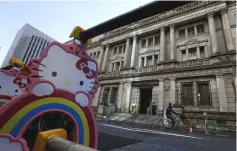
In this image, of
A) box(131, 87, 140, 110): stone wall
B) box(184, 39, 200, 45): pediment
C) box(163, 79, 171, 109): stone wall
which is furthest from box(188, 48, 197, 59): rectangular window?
box(131, 87, 140, 110): stone wall

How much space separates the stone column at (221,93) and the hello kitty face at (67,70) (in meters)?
13.8

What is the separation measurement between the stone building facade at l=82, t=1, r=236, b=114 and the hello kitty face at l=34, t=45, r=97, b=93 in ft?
45.5

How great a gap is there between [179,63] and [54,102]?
16.1 metres

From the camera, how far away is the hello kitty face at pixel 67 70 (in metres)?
2.05

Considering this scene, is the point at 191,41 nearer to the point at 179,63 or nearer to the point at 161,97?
the point at 179,63

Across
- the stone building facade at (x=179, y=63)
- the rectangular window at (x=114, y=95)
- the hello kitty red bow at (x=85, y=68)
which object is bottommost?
the hello kitty red bow at (x=85, y=68)

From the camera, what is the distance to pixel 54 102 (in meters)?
1.86

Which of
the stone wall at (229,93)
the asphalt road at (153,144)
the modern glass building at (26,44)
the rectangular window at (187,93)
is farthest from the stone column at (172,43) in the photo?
the modern glass building at (26,44)

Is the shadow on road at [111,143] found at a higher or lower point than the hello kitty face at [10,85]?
lower

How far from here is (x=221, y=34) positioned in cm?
1520

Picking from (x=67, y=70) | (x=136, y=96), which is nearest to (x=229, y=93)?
(x=136, y=96)

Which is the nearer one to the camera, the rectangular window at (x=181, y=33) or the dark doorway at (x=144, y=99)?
the rectangular window at (x=181, y=33)

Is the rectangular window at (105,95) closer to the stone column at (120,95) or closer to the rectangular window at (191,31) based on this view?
the stone column at (120,95)

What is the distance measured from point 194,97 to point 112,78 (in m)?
11.1
